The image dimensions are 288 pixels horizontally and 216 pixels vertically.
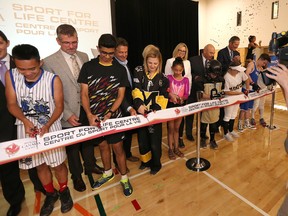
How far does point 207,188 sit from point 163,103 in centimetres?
105

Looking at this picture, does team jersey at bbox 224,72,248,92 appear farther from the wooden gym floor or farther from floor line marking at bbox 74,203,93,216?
floor line marking at bbox 74,203,93,216

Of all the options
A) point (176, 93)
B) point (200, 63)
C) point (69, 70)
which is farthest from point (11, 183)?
point (200, 63)

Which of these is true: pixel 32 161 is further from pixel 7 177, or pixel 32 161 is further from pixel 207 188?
pixel 207 188

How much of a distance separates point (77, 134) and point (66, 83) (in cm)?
53

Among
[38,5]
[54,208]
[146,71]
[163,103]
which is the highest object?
[38,5]

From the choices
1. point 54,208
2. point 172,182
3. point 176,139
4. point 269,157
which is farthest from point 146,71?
point 269,157

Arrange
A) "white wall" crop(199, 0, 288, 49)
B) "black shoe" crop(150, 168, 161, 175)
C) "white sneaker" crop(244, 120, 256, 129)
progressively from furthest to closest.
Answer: "white wall" crop(199, 0, 288, 49), "white sneaker" crop(244, 120, 256, 129), "black shoe" crop(150, 168, 161, 175)

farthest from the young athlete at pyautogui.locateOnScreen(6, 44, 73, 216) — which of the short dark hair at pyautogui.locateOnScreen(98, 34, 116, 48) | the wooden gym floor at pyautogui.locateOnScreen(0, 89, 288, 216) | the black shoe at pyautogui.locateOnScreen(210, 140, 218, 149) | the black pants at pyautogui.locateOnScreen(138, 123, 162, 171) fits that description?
the black shoe at pyautogui.locateOnScreen(210, 140, 218, 149)

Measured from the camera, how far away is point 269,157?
8.63 feet

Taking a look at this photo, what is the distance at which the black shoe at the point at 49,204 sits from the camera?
5.92ft

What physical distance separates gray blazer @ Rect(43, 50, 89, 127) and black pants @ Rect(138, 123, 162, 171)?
0.81 m

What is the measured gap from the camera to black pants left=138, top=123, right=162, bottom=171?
88.2 inches

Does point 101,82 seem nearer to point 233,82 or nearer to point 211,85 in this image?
point 211,85

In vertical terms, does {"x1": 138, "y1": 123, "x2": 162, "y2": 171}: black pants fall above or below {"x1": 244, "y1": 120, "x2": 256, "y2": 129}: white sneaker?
above
